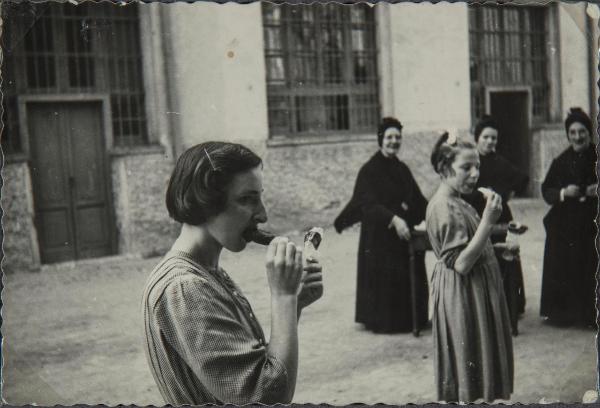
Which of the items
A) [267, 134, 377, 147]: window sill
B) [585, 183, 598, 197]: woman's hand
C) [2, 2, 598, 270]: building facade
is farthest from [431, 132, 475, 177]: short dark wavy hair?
[267, 134, 377, 147]: window sill

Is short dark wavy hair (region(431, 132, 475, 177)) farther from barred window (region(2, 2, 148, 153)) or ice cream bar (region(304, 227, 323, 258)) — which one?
barred window (region(2, 2, 148, 153))

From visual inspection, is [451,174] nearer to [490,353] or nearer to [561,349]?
[490,353]

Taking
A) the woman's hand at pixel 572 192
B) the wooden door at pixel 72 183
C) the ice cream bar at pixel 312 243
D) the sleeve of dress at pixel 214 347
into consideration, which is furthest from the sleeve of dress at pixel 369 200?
the sleeve of dress at pixel 214 347

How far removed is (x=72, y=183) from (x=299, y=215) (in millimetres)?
1407

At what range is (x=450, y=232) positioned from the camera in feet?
8.39

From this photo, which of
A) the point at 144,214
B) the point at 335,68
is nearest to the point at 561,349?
the point at 144,214

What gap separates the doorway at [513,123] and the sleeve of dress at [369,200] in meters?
0.71

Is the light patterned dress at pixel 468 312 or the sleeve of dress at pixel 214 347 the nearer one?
the sleeve of dress at pixel 214 347

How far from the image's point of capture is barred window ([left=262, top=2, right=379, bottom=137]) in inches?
207

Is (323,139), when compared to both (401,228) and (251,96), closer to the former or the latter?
(251,96)

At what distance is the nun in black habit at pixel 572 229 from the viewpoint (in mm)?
2797

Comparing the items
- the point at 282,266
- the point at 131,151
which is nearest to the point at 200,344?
the point at 282,266

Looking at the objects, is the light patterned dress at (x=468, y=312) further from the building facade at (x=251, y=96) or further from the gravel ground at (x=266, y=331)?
the building facade at (x=251, y=96)

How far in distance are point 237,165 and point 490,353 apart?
61.8 inches
